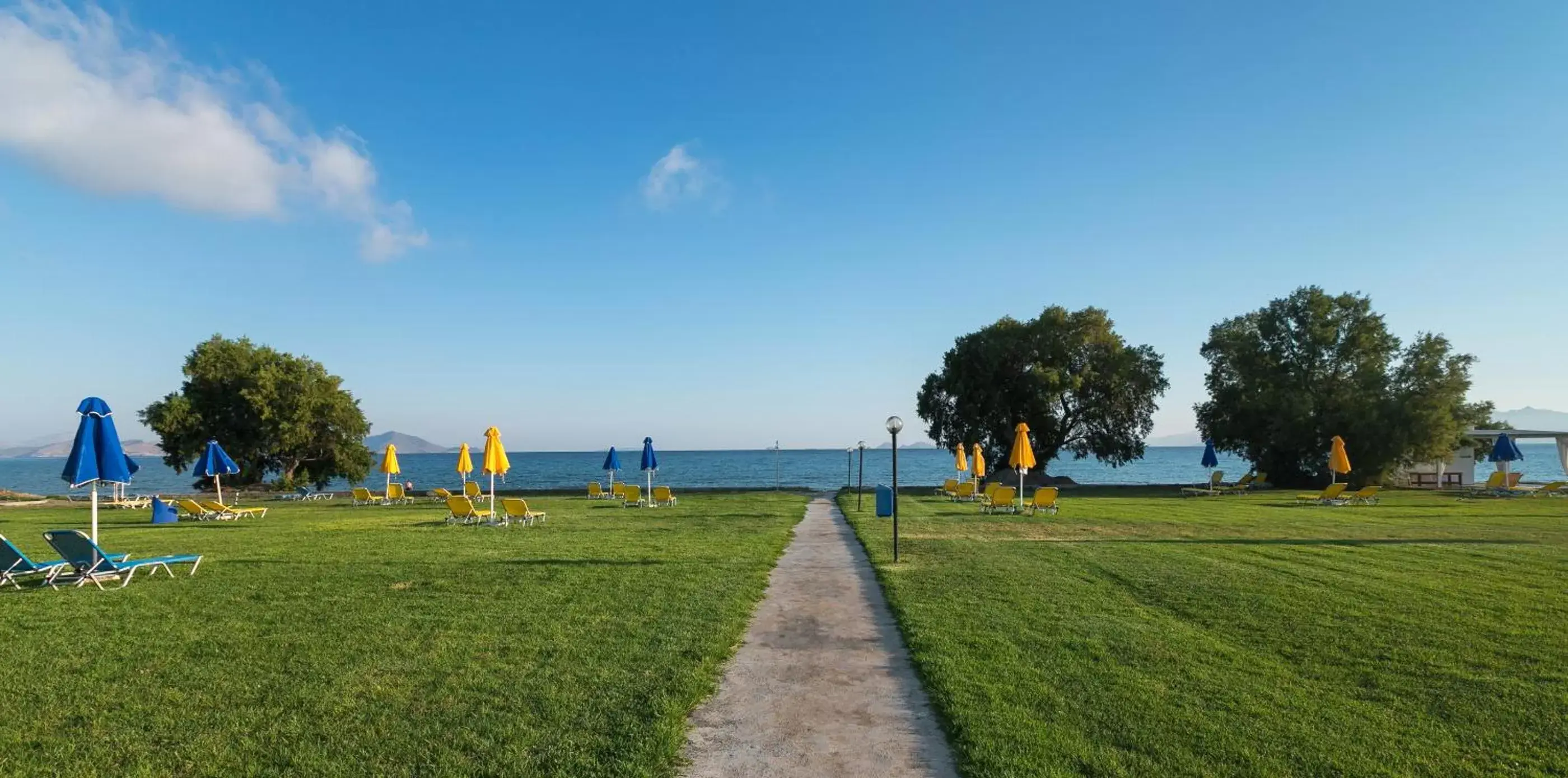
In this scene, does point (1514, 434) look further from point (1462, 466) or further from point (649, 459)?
point (649, 459)

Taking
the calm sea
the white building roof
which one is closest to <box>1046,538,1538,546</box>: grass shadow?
the white building roof

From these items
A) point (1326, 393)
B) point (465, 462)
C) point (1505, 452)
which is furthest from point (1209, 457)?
point (465, 462)

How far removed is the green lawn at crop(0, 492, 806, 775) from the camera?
422cm

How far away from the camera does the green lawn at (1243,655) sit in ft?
13.9

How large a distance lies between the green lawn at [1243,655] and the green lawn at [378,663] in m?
1.98

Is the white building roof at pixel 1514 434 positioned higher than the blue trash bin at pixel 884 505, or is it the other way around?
the white building roof at pixel 1514 434

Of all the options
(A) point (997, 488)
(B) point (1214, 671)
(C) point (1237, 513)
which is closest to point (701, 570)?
(B) point (1214, 671)

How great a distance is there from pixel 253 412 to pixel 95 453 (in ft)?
107

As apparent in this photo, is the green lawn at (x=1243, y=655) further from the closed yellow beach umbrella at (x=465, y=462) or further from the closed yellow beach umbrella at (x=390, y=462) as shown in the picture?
the closed yellow beach umbrella at (x=390, y=462)

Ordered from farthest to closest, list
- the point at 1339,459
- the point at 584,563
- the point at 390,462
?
1. the point at 390,462
2. the point at 1339,459
3. the point at 584,563

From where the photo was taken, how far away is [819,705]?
5.01 meters

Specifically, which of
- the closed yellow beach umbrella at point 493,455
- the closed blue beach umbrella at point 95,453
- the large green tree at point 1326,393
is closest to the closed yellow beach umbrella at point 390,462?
the closed yellow beach umbrella at point 493,455

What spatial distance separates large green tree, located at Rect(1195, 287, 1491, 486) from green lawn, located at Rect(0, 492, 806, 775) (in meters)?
33.9

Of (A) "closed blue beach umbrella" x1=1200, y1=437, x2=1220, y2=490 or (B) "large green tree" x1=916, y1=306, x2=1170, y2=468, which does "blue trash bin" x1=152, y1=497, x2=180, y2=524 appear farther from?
(A) "closed blue beach umbrella" x1=1200, y1=437, x2=1220, y2=490
